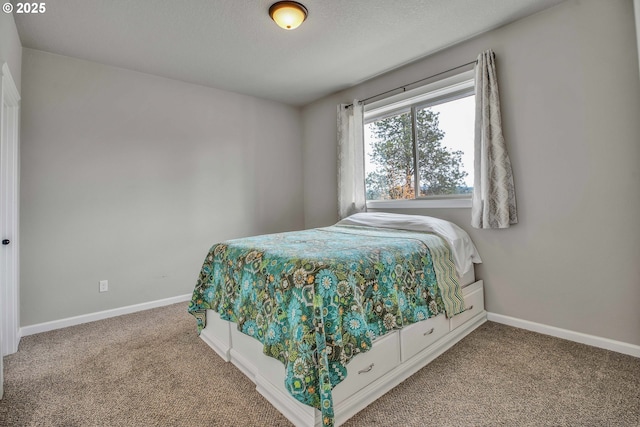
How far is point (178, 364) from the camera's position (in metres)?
1.98

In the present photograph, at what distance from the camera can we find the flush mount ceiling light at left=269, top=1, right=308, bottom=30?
208cm

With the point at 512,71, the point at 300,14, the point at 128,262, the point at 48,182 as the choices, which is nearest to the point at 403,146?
the point at 512,71

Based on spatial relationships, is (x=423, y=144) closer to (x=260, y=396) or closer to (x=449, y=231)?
(x=449, y=231)

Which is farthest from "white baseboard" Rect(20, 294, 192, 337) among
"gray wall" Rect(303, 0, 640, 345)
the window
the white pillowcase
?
"gray wall" Rect(303, 0, 640, 345)

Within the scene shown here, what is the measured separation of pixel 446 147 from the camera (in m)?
2.97

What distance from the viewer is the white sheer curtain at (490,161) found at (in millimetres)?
2410

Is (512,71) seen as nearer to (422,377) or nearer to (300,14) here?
(300,14)

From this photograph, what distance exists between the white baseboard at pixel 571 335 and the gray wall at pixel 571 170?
4 cm

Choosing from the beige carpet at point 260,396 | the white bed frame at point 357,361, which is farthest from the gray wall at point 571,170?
the white bed frame at point 357,361

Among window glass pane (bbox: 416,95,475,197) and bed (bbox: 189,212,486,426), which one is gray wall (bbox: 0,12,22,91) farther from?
window glass pane (bbox: 416,95,475,197)

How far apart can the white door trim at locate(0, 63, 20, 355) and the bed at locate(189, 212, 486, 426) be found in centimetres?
138

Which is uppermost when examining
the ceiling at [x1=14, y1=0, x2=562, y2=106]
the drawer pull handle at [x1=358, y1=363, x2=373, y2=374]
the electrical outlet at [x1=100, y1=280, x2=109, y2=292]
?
the ceiling at [x1=14, y1=0, x2=562, y2=106]

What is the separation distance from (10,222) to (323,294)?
2547mm

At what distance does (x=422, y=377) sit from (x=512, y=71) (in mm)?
2466
